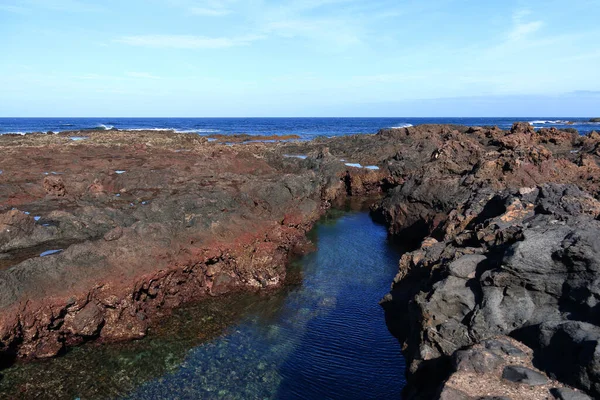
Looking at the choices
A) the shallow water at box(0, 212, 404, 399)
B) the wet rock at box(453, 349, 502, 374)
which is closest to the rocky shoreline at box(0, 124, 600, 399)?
the wet rock at box(453, 349, 502, 374)

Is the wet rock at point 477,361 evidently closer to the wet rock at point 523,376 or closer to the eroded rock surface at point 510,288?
the eroded rock surface at point 510,288

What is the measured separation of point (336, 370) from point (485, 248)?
6640mm

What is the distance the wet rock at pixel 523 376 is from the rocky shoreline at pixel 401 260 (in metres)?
0.04

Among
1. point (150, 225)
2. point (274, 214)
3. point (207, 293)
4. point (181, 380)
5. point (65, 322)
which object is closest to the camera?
point (181, 380)

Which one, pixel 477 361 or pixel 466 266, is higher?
pixel 466 266

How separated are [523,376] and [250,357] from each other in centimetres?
941

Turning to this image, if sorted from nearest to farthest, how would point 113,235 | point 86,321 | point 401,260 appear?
point 86,321 < point 401,260 < point 113,235

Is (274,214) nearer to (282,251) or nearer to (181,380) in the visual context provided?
(282,251)

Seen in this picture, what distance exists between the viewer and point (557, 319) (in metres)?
11.0

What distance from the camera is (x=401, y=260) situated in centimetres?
1819

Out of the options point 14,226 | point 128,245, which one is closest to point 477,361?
point 128,245

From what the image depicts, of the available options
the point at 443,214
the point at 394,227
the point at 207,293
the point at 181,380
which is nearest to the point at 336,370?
the point at 181,380

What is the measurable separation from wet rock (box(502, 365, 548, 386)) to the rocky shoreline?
1.5 inches

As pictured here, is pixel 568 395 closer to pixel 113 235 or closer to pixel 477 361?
pixel 477 361
